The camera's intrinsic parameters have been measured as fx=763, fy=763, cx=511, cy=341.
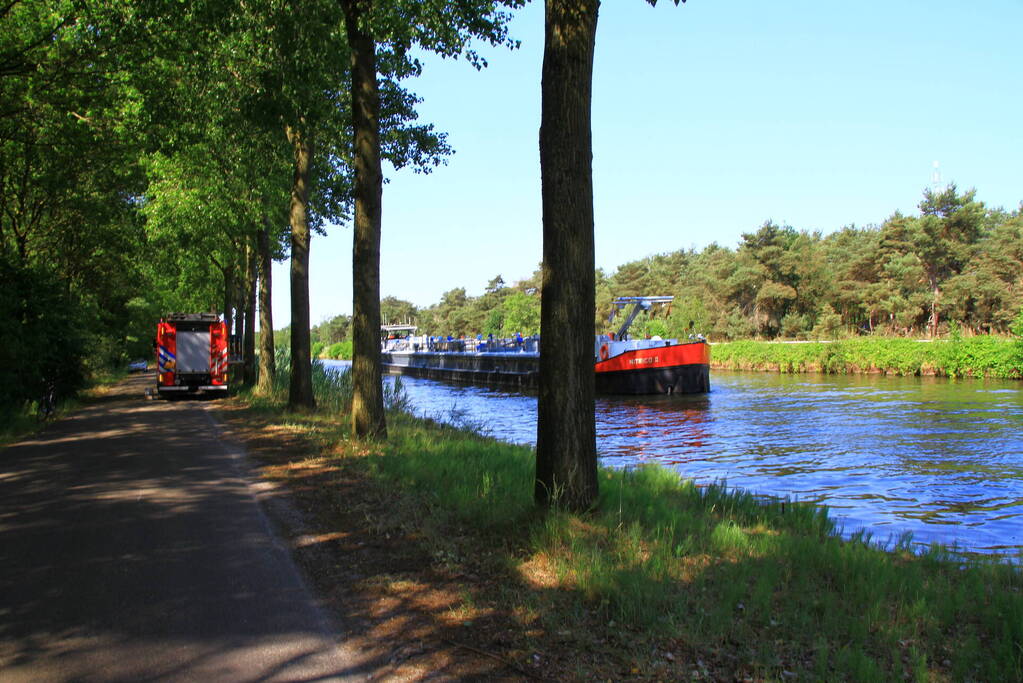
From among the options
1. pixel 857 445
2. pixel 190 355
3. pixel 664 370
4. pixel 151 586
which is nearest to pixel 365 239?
pixel 151 586

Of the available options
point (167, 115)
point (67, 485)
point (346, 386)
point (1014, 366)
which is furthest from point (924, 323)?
point (67, 485)

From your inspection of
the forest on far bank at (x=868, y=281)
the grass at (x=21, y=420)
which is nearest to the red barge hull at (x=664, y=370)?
the forest on far bank at (x=868, y=281)

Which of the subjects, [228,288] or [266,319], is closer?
[266,319]

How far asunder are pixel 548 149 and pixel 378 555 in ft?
11.8

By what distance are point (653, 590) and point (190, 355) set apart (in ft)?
82.5

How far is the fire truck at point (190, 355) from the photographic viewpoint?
26.5 metres

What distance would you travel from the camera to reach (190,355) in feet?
87.6

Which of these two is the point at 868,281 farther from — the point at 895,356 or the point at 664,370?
the point at 664,370

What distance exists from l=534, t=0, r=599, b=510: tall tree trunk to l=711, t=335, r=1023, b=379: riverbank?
1458 inches

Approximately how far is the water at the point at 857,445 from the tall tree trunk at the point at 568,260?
4097mm

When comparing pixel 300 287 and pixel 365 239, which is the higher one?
pixel 365 239

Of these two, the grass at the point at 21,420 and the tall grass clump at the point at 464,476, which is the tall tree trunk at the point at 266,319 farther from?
the tall grass clump at the point at 464,476

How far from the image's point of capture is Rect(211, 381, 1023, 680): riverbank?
13.3ft

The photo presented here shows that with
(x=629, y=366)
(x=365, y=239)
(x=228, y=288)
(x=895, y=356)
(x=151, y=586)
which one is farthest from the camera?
(x=895, y=356)
